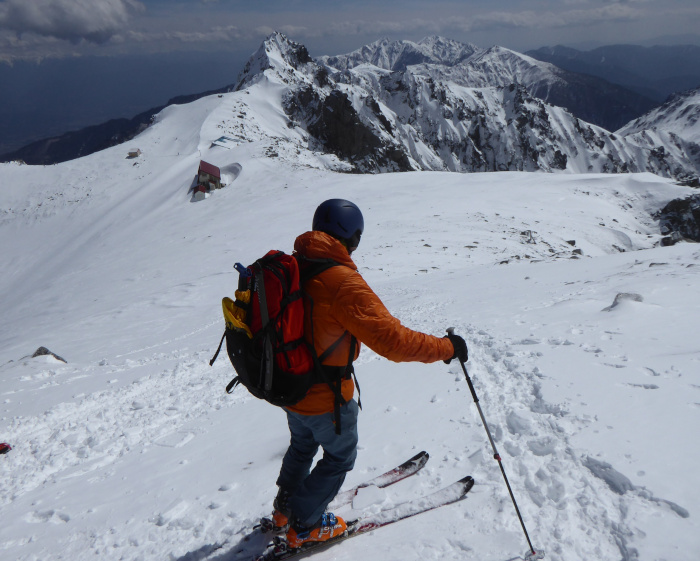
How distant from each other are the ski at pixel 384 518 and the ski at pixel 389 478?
0.35 m

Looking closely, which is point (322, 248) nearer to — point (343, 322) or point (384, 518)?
point (343, 322)

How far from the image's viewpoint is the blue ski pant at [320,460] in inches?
149

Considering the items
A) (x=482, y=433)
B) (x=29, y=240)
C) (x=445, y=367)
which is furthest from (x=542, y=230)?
(x=29, y=240)

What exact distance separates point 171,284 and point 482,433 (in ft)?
59.0

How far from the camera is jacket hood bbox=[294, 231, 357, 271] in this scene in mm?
3438

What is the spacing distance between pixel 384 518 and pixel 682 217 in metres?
39.7

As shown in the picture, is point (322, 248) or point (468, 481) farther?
point (468, 481)

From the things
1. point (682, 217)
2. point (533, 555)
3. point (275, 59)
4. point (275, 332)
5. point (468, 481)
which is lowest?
point (682, 217)

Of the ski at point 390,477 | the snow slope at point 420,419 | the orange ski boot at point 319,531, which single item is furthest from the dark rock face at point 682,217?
the orange ski boot at point 319,531

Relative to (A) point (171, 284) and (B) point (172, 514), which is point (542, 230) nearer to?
(A) point (171, 284)

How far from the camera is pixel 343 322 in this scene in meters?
3.33

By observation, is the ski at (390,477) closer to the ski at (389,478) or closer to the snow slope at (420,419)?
the ski at (389,478)

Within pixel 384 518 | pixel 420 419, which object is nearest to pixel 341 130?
pixel 420 419

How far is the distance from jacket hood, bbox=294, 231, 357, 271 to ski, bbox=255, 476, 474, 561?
2.66m
